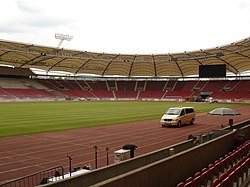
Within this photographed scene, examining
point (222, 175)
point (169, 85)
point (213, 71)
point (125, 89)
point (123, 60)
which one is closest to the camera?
point (222, 175)

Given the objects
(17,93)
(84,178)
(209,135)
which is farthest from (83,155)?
(17,93)

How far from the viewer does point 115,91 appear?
351 ft

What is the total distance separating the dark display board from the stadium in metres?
0.25

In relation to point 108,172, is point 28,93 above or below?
above

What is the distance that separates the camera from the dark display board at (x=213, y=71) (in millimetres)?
73562

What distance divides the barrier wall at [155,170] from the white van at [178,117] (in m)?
13.1

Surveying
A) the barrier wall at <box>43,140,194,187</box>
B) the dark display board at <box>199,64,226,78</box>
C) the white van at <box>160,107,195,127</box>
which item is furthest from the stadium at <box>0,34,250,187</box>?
the white van at <box>160,107,195,127</box>

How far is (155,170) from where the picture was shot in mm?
7992

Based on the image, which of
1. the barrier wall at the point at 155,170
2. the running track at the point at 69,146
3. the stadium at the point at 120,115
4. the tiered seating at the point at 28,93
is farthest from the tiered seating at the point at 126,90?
the barrier wall at the point at 155,170

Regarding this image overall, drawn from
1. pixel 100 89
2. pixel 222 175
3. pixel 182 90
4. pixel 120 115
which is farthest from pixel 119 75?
pixel 222 175

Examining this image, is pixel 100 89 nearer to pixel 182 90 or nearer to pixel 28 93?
pixel 182 90

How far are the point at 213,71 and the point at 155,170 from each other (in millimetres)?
70197

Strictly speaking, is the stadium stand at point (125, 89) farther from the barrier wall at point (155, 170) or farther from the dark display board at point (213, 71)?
the barrier wall at point (155, 170)

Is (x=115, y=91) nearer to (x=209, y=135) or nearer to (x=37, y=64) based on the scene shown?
(x=37, y=64)
